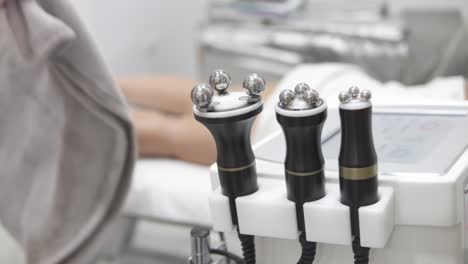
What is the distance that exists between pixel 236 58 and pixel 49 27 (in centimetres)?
143

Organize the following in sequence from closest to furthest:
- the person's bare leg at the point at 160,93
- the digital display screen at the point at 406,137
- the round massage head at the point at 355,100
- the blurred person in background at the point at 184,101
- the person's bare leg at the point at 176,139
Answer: the round massage head at the point at 355,100, the digital display screen at the point at 406,137, the blurred person in background at the point at 184,101, the person's bare leg at the point at 176,139, the person's bare leg at the point at 160,93

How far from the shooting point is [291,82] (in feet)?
4.24

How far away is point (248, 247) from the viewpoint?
1.85ft

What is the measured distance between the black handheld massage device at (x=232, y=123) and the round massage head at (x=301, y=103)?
0.10 ft

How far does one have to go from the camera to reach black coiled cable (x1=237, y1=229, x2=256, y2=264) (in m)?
0.55

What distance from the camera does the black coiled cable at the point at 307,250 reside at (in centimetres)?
52

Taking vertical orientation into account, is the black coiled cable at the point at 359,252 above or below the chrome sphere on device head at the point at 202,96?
below

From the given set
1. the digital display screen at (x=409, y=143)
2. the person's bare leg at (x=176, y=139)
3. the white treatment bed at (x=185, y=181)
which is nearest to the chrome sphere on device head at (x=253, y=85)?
the digital display screen at (x=409, y=143)

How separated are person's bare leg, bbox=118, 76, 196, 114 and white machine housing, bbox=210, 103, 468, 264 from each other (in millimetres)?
952

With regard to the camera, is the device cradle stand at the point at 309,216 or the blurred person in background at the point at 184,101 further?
the blurred person in background at the point at 184,101

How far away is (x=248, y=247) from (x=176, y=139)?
87 cm

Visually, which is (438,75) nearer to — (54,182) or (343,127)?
(54,182)

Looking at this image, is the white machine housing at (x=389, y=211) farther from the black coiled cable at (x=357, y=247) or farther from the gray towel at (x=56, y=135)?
the gray towel at (x=56, y=135)

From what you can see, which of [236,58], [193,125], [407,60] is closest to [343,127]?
[193,125]
